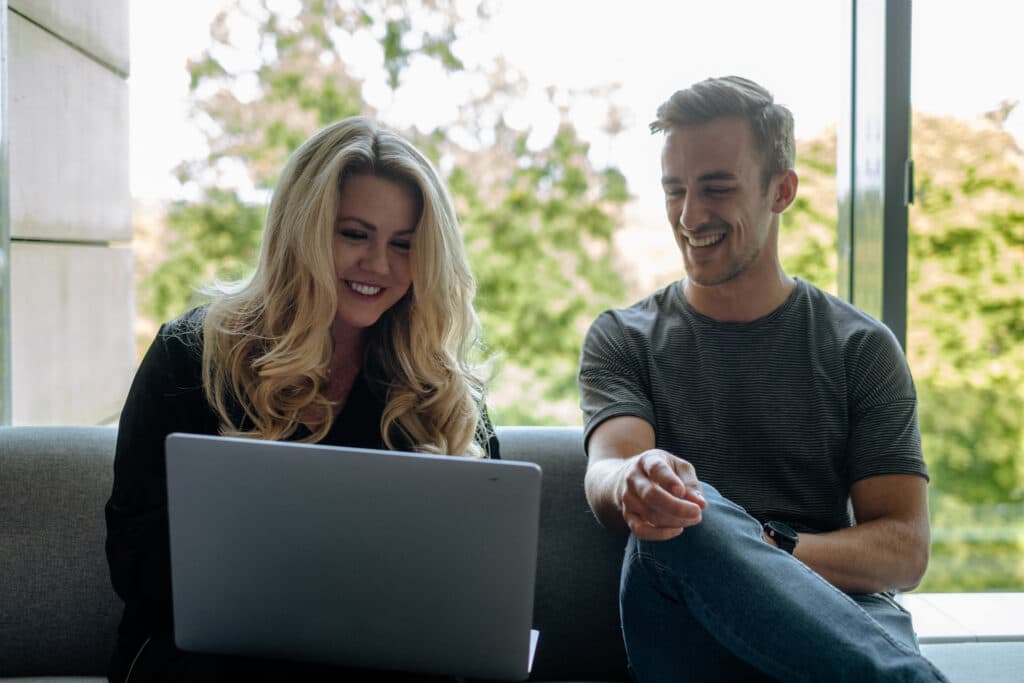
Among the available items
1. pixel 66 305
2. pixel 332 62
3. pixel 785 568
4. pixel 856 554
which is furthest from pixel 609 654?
pixel 332 62

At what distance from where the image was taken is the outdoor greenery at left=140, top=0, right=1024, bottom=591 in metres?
2.65

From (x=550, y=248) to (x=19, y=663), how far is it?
230 centimetres

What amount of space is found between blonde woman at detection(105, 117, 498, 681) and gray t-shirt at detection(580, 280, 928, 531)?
0.31 m

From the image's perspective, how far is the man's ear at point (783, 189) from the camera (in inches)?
73.1

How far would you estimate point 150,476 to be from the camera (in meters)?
1.35

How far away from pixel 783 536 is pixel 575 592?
0.44m

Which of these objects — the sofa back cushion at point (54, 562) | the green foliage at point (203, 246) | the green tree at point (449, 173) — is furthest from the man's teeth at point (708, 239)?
the green foliage at point (203, 246)

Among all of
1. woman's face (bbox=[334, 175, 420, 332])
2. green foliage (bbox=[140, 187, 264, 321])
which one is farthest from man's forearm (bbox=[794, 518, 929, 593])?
green foliage (bbox=[140, 187, 264, 321])

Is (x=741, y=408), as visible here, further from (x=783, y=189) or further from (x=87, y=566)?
(x=87, y=566)

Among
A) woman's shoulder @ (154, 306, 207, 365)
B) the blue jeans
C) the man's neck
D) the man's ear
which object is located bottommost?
the blue jeans

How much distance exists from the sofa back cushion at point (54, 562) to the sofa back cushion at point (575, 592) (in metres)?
0.79

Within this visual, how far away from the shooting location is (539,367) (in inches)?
138

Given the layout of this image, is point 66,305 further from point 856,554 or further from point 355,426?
point 856,554

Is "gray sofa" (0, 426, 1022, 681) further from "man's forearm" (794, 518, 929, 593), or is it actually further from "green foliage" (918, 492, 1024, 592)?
"green foliage" (918, 492, 1024, 592)
